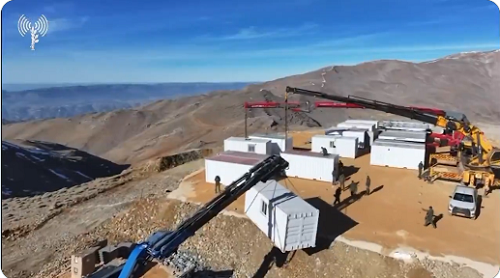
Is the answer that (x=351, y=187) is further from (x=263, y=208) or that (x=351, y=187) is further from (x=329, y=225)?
(x=263, y=208)

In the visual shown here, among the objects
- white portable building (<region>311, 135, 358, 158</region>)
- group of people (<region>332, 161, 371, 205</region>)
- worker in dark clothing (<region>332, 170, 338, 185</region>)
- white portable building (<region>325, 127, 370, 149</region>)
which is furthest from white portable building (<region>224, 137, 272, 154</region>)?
white portable building (<region>325, 127, 370, 149</region>)

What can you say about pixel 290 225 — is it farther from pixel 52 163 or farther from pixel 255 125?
pixel 255 125

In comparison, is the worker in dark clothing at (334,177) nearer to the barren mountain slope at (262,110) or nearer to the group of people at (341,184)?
the group of people at (341,184)

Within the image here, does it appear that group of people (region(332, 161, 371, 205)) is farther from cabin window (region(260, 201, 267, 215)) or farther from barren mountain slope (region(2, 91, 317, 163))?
barren mountain slope (region(2, 91, 317, 163))

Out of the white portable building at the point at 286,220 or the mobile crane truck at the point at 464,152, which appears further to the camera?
the mobile crane truck at the point at 464,152

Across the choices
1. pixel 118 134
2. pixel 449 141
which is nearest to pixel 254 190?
pixel 449 141

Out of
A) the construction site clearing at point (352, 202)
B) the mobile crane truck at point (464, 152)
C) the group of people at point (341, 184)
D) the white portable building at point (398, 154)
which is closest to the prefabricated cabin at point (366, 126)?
the construction site clearing at point (352, 202)

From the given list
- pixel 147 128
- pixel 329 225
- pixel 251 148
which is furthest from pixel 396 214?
pixel 147 128
